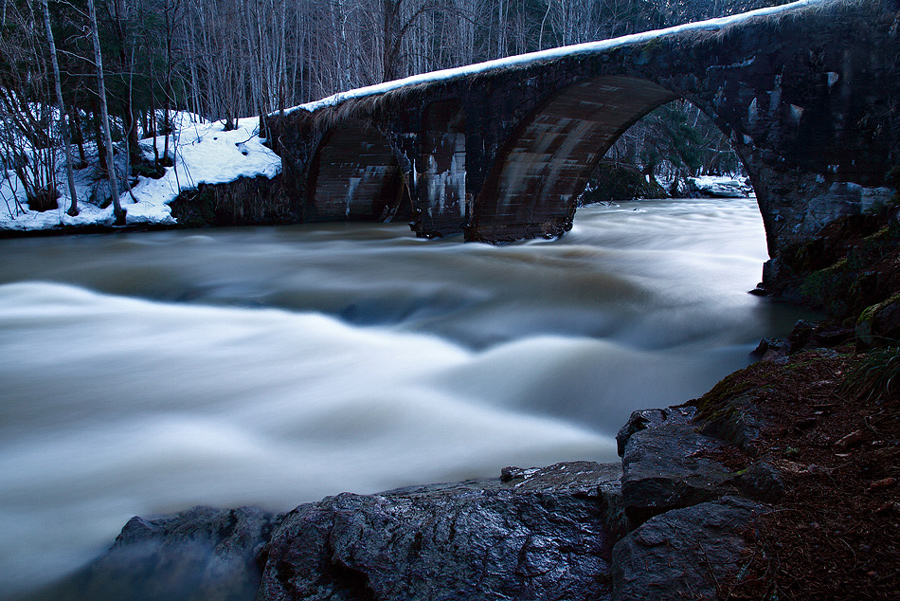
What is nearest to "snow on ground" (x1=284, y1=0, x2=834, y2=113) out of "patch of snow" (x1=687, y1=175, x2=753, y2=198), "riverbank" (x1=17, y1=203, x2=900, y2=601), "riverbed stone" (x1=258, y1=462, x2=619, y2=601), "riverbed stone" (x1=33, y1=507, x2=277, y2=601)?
"riverbank" (x1=17, y1=203, x2=900, y2=601)

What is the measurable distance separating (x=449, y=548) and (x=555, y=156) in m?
9.43

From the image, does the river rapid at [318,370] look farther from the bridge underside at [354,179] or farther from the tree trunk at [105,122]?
the bridge underside at [354,179]

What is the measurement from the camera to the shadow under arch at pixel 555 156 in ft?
29.9

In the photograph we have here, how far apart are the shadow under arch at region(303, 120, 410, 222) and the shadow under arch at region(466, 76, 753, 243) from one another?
494cm

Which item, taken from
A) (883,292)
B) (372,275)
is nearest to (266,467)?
(883,292)

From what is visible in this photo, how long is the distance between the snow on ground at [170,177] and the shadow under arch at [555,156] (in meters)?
7.82

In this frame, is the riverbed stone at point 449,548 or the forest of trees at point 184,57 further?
the forest of trees at point 184,57

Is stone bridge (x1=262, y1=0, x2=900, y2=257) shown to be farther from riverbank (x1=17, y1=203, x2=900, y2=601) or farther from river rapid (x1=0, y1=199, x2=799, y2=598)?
riverbank (x1=17, y1=203, x2=900, y2=601)

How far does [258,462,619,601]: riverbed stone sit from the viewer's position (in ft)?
6.03

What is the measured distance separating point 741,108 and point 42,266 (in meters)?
10.0

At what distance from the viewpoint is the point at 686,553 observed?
60.6 inches

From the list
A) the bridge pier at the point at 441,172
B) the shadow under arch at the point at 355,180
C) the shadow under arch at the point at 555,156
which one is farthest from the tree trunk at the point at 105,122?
the shadow under arch at the point at 555,156

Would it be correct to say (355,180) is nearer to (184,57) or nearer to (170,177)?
(170,177)

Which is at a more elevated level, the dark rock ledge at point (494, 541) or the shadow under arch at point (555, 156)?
the shadow under arch at point (555, 156)
